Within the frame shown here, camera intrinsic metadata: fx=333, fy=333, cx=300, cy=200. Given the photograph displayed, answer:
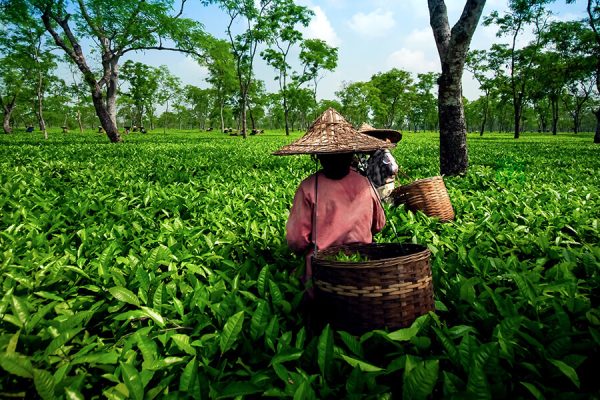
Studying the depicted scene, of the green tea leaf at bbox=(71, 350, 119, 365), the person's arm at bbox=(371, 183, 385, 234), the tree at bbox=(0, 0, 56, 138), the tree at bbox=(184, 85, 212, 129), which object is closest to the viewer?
the green tea leaf at bbox=(71, 350, 119, 365)

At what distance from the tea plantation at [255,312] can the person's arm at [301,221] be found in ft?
1.06

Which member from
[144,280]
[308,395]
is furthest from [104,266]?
[308,395]

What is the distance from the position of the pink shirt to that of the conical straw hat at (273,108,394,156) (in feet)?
0.88

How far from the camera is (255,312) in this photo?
2.04m

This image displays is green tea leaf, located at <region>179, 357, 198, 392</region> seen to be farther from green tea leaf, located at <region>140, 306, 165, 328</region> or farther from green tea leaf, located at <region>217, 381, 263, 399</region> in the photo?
green tea leaf, located at <region>140, 306, 165, 328</region>

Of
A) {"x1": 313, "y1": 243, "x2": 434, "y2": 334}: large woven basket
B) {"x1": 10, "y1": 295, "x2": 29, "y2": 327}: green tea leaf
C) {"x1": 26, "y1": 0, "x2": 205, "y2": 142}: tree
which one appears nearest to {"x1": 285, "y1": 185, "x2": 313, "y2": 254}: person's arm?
{"x1": 313, "y1": 243, "x2": 434, "y2": 334}: large woven basket

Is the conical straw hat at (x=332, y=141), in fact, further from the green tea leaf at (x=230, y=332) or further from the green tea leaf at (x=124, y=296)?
the green tea leaf at (x=124, y=296)

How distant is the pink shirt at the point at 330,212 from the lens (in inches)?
101

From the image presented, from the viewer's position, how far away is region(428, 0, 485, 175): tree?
627cm

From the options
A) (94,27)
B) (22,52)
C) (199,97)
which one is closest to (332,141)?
(94,27)

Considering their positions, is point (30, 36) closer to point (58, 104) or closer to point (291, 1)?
point (291, 1)

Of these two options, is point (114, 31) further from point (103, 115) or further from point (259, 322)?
point (259, 322)

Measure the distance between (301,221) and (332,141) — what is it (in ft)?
2.14

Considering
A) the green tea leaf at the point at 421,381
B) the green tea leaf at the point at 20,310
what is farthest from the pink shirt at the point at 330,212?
the green tea leaf at the point at 20,310
